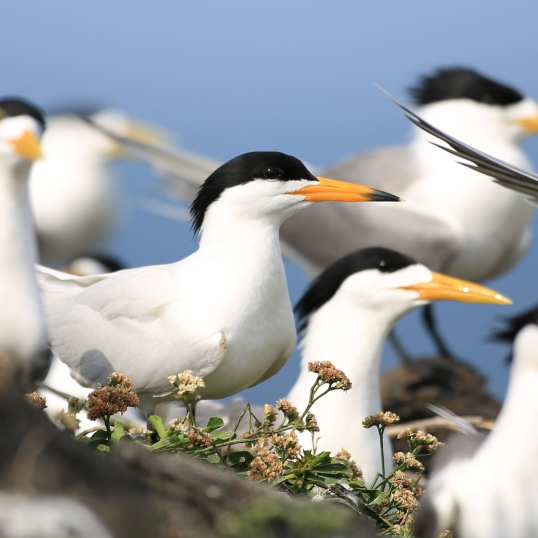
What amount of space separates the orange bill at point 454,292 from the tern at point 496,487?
585 millimetres

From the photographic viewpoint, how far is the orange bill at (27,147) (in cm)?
241

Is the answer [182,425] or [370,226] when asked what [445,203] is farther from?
[182,425]

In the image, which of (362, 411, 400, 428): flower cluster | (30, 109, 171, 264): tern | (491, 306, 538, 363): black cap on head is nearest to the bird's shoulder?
(362, 411, 400, 428): flower cluster

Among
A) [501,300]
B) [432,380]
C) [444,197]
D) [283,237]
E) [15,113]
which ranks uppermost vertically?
[15,113]

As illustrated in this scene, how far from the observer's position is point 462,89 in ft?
16.1

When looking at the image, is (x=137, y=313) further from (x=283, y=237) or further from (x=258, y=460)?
(x=283, y=237)

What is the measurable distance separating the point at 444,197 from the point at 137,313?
9.12 ft

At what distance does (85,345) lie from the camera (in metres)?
2.27

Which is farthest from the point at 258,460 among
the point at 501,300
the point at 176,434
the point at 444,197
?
the point at 444,197

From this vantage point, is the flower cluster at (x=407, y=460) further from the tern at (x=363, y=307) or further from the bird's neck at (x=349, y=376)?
the tern at (x=363, y=307)

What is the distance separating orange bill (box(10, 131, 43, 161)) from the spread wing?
0.40 meters

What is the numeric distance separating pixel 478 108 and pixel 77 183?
131 inches

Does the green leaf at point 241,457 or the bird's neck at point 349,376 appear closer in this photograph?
the green leaf at point 241,457

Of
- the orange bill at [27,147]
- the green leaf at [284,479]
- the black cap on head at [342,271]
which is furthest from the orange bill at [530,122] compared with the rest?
the green leaf at [284,479]
